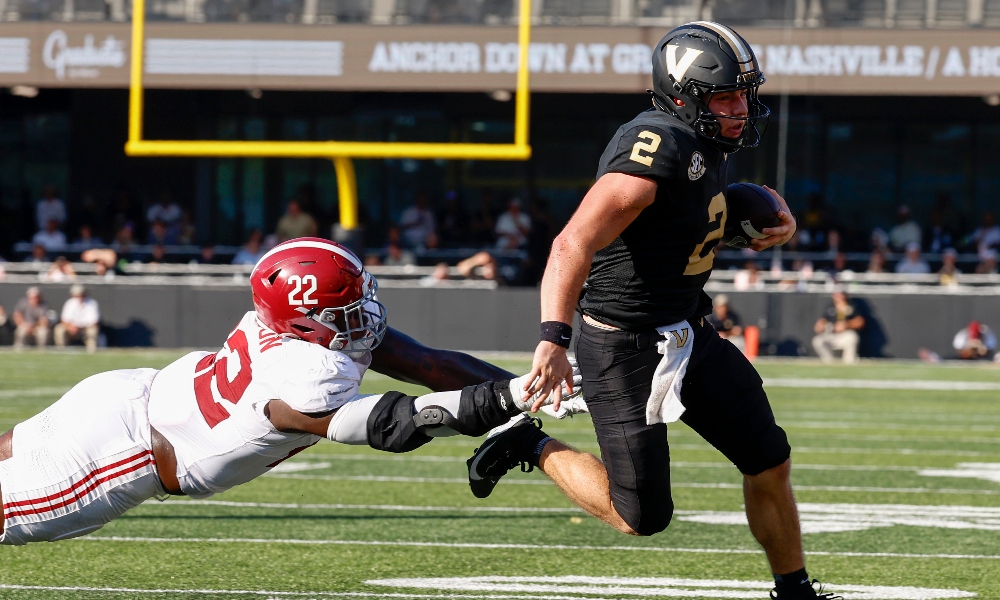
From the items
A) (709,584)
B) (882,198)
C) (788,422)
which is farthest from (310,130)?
(709,584)

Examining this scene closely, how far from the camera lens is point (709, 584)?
4.90 metres

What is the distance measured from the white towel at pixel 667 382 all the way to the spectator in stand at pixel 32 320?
1504cm

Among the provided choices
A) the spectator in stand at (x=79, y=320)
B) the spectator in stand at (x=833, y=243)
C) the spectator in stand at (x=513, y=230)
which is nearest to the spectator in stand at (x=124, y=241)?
the spectator in stand at (x=79, y=320)

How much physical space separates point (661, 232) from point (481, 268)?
14089 millimetres

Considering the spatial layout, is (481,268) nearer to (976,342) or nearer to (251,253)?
(251,253)

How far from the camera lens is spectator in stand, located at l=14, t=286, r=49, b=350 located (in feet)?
57.9

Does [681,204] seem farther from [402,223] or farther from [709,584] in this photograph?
[402,223]

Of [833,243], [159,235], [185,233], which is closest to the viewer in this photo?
[833,243]

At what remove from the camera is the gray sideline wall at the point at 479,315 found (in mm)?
17047

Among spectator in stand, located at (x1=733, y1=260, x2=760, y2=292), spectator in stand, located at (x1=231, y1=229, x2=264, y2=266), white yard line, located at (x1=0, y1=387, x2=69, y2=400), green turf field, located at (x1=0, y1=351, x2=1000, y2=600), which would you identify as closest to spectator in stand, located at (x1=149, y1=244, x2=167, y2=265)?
spectator in stand, located at (x1=231, y1=229, x2=264, y2=266)

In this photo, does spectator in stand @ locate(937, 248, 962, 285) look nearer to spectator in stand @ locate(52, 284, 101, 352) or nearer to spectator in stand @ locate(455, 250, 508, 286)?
spectator in stand @ locate(455, 250, 508, 286)

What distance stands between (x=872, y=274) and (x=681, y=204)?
14.4 m

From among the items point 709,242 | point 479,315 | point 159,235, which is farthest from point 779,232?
point 159,235

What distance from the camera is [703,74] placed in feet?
13.1
